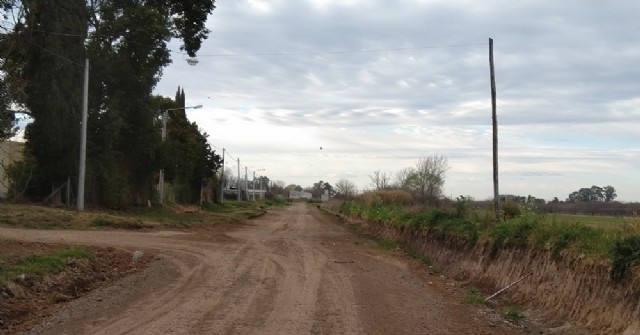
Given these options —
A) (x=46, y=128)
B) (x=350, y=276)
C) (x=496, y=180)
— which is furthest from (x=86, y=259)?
(x=46, y=128)

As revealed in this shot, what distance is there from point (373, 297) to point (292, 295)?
64.3 inches

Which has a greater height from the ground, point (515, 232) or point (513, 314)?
point (515, 232)

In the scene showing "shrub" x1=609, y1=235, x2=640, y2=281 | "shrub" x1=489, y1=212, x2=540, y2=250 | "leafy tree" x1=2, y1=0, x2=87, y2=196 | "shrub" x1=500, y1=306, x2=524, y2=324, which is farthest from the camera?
"leafy tree" x1=2, y1=0, x2=87, y2=196

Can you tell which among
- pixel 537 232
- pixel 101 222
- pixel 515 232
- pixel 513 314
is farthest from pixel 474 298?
pixel 101 222

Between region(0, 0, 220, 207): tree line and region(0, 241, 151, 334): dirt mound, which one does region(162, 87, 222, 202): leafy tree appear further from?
region(0, 241, 151, 334): dirt mound

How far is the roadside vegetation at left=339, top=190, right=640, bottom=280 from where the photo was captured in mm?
9013

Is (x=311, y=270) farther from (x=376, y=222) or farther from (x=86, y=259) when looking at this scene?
(x=376, y=222)

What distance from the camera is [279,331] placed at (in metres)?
8.05

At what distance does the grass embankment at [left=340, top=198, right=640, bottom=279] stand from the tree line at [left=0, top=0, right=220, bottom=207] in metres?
18.5

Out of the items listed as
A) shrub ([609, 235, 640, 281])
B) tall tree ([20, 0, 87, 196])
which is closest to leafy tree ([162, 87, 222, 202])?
tall tree ([20, 0, 87, 196])

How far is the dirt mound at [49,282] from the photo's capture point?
8.85 m

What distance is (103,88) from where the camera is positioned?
34469 millimetres

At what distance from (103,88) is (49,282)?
26037 millimetres

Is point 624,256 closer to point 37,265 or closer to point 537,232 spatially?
point 537,232
